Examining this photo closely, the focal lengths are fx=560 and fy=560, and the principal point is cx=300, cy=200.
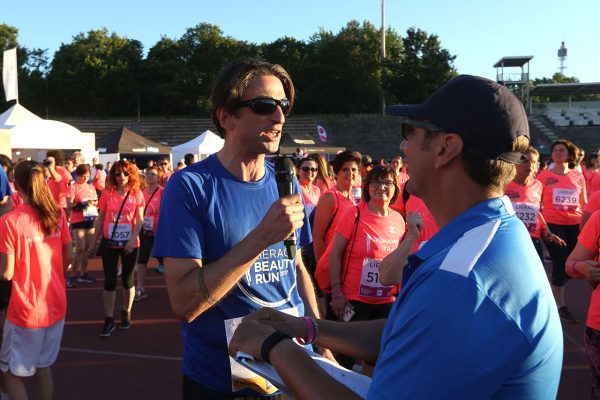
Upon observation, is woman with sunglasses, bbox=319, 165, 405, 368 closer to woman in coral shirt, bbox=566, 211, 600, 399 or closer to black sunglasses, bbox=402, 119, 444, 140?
woman in coral shirt, bbox=566, 211, 600, 399

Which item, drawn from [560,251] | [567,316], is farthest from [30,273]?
[560,251]

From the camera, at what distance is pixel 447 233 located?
1.32 meters

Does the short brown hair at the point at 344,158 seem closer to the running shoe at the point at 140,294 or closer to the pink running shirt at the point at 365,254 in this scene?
the pink running shirt at the point at 365,254

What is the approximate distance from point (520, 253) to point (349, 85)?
192 ft

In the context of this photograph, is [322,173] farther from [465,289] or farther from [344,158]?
[465,289]

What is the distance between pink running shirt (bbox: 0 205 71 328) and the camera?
13.1ft

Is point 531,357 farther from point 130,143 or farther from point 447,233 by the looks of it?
point 130,143

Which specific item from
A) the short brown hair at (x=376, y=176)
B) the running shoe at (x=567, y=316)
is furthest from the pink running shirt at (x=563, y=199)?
the short brown hair at (x=376, y=176)

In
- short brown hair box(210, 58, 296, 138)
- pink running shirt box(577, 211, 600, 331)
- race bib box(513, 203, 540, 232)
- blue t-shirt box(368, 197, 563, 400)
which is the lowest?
race bib box(513, 203, 540, 232)

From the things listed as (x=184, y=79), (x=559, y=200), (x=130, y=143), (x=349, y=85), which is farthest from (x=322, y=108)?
(x=559, y=200)

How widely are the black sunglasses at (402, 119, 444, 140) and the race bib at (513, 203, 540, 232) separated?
5870mm

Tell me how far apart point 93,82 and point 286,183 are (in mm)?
63098

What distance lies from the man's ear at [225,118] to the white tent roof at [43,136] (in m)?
17.3

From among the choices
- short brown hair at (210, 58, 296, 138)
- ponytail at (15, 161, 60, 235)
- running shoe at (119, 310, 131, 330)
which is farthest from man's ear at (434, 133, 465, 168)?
running shoe at (119, 310, 131, 330)
